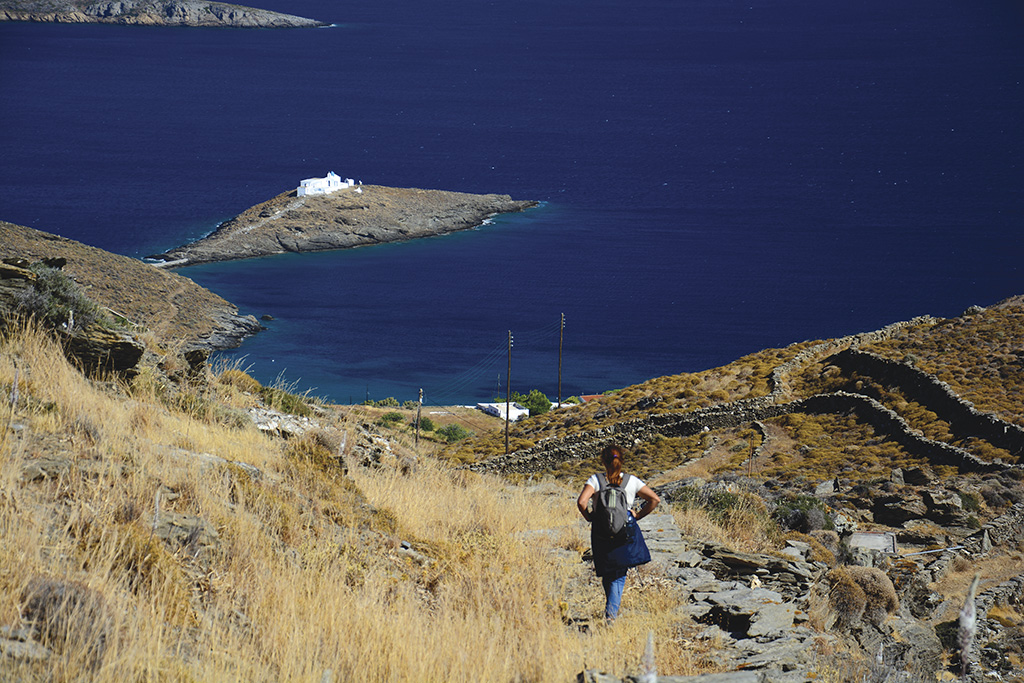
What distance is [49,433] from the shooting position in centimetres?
762

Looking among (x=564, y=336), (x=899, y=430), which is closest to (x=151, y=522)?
(x=899, y=430)

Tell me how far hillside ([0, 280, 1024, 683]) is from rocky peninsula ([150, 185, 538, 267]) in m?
101

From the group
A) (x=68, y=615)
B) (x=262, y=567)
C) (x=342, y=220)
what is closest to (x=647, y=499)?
(x=262, y=567)

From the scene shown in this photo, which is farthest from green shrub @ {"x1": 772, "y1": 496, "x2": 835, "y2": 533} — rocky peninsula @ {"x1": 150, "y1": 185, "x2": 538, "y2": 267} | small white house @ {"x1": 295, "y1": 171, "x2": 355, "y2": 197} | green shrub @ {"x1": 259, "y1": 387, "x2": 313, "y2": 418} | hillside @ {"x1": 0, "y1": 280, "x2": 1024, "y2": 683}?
small white house @ {"x1": 295, "y1": 171, "x2": 355, "y2": 197}

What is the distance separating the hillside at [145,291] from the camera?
80.1m

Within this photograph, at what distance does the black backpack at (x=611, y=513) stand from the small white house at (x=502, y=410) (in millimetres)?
56665

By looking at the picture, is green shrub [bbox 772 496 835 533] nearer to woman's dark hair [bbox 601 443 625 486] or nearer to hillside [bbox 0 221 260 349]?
woman's dark hair [bbox 601 443 625 486]

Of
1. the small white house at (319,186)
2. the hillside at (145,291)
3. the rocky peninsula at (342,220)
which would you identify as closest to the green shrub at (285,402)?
the hillside at (145,291)

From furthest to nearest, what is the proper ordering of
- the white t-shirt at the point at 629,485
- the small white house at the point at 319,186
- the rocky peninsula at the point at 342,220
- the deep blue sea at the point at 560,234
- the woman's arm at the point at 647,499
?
the small white house at the point at 319,186, the rocky peninsula at the point at 342,220, the deep blue sea at the point at 560,234, the woman's arm at the point at 647,499, the white t-shirt at the point at 629,485

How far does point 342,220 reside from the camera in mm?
128125

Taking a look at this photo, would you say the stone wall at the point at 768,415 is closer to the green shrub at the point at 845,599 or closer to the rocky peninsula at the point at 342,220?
the green shrub at the point at 845,599

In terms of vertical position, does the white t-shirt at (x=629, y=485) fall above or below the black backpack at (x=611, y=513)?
above

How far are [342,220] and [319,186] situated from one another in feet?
26.7

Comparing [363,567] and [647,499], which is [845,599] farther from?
[363,567]
